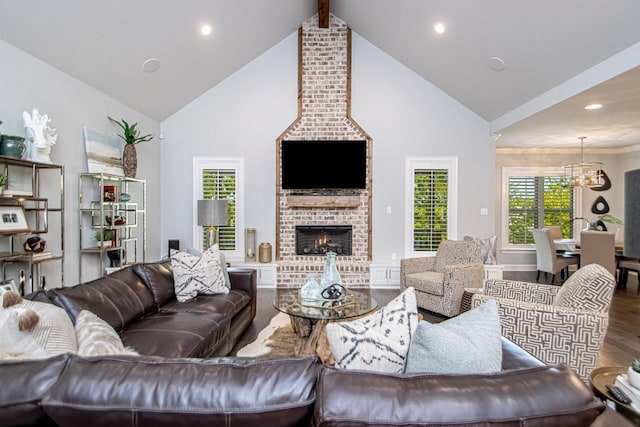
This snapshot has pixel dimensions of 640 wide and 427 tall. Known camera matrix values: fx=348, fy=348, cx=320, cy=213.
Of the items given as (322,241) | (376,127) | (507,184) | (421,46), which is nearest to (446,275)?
(322,241)

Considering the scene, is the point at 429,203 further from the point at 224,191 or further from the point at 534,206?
the point at 224,191

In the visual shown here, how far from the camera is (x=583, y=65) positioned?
143 inches

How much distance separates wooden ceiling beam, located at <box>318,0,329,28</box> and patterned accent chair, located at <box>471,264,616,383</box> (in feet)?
15.5

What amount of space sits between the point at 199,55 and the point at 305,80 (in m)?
1.74

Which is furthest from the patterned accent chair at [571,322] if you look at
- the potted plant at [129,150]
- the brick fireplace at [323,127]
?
the potted plant at [129,150]

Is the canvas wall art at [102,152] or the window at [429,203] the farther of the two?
the window at [429,203]

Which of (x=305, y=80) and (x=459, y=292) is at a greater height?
(x=305, y=80)

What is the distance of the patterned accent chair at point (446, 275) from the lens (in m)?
4.01

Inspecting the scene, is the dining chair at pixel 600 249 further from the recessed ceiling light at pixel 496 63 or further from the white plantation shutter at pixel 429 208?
the recessed ceiling light at pixel 496 63

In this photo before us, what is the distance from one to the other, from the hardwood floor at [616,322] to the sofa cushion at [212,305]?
412mm

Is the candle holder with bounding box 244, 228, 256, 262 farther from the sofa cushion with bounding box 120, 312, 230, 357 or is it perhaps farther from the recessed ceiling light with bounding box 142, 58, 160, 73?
the sofa cushion with bounding box 120, 312, 230, 357

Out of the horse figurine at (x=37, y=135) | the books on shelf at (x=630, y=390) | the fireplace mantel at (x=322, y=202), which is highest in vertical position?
the horse figurine at (x=37, y=135)

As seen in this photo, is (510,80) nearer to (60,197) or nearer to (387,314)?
(387,314)

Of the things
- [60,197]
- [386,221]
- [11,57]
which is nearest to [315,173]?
[386,221]
